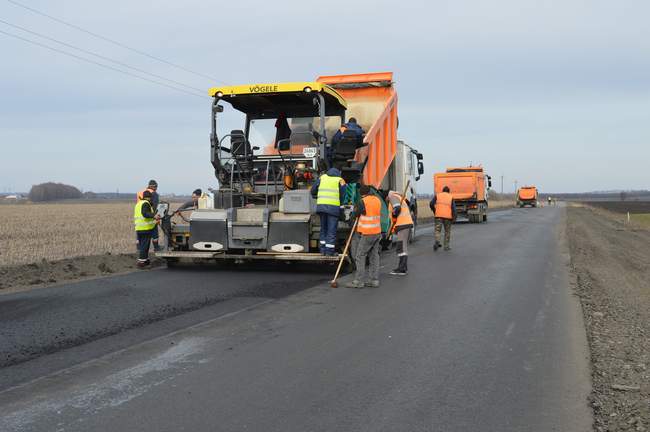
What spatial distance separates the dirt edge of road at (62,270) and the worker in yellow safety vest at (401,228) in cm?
454

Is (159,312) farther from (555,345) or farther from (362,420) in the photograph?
(555,345)

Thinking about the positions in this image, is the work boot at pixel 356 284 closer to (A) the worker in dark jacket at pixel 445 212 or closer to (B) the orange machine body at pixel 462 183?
(A) the worker in dark jacket at pixel 445 212

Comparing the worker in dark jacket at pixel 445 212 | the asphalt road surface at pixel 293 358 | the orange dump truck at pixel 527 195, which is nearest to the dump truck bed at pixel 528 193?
the orange dump truck at pixel 527 195

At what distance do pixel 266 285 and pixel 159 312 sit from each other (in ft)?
7.34

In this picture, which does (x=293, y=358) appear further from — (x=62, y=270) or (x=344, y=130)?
(x=62, y=270)

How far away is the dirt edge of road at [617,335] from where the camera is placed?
4.04m

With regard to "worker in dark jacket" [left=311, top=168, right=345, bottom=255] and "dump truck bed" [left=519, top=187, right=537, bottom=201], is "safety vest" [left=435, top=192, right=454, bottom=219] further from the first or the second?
"dump truck bed" [left=519, top=187, right=537, bottom=201]

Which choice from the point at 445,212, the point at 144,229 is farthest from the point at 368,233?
the point at 445,212

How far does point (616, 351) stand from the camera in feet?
18.3

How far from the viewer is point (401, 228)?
10516 millimetres

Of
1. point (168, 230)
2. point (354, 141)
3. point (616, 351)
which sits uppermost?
point (354, 141)

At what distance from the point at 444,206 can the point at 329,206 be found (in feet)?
20.1

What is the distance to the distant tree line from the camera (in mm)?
121812

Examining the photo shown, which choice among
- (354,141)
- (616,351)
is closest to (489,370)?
(616,351)
